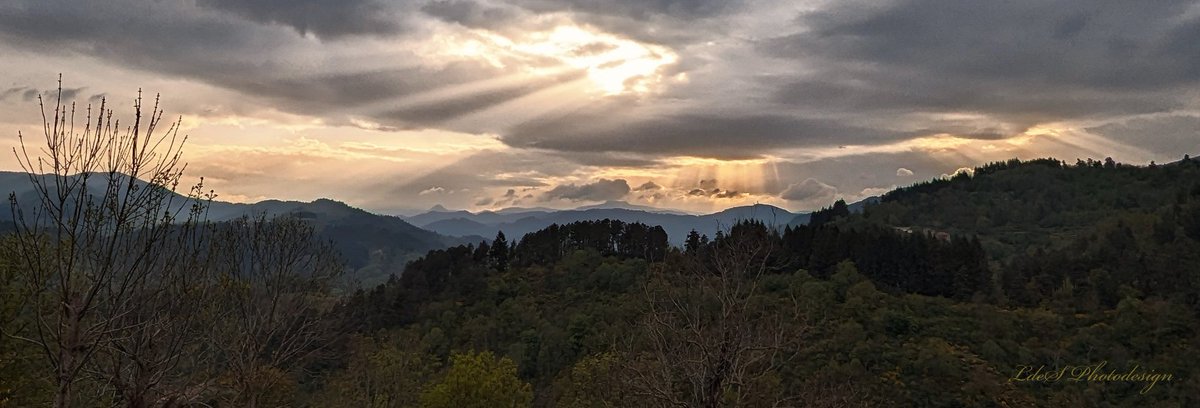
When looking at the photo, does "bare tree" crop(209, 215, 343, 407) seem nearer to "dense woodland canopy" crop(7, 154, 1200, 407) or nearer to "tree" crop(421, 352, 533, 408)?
"dense woodland canopy" crop(7, 154, 1200, 407)

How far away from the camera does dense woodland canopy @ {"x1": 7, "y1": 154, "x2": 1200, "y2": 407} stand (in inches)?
744

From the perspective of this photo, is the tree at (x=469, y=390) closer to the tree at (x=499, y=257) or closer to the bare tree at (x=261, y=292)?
the bare tree at (x=261, y=292)

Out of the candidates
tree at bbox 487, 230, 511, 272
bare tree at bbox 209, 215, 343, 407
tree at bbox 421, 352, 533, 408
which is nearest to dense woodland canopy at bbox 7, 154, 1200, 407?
tree at bbox 421, 352, 533, 408

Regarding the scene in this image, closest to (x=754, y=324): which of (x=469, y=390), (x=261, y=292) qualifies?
(x=261, y=292)

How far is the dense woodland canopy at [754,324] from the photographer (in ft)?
62.0

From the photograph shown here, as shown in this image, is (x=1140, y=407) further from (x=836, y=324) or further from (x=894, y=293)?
(x=894, y=293)

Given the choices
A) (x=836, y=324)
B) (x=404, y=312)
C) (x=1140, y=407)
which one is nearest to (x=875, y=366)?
(x=836, y=324)

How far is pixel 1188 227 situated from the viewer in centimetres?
8944

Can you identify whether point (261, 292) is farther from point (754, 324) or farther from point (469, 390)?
point (469, 390)

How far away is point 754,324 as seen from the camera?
24109 mm

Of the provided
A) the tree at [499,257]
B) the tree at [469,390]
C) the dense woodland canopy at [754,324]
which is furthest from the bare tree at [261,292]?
the tree at [499,257]

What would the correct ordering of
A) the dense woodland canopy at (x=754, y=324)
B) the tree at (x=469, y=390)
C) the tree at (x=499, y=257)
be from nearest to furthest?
the dense woodland canopy at (x=754, y=324), the tree at (x=469, y=390), the tree at (x=499, y=257)

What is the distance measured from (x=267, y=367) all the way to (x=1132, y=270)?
91733 mm

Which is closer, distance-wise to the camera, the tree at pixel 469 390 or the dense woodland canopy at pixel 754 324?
the dense woodland canopy at pixel 754 324
